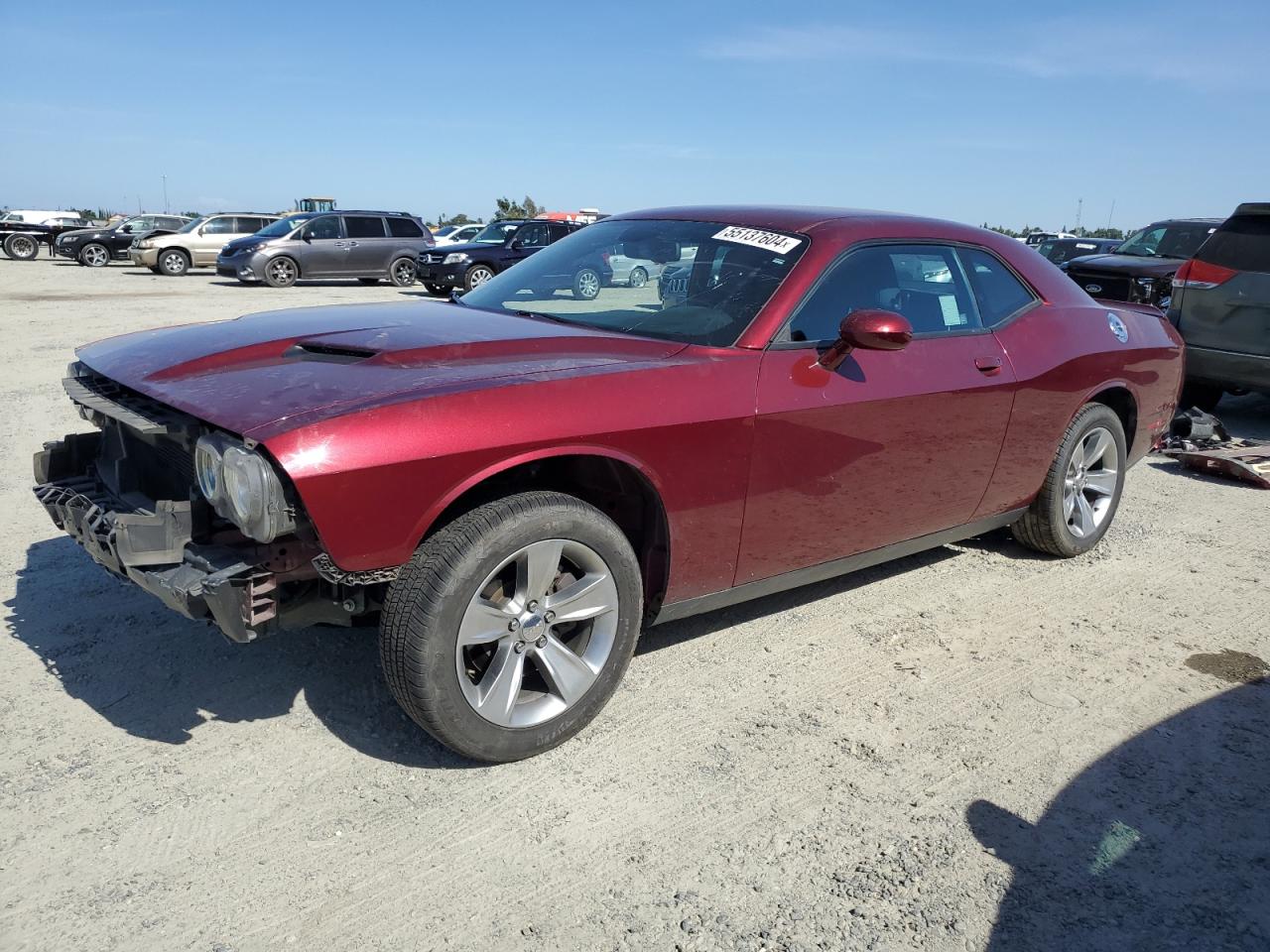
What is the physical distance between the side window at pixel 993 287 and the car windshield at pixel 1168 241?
998cm

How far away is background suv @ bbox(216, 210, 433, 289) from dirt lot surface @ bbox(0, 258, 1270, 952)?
17858 millimetres

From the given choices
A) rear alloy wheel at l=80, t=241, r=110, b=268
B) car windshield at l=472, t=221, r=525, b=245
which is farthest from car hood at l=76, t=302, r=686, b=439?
rear alloy wheel at l=80, t=241, r=110, b=268

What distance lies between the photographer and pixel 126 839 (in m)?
2.54

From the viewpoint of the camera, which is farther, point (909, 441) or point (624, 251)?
point (624, 251)

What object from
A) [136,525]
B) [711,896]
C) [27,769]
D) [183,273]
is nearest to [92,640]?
[27,769]

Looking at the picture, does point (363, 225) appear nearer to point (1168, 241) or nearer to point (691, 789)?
point (1168, 241)

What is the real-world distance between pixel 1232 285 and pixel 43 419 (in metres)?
8.76

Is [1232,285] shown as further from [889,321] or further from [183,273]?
[183,273]

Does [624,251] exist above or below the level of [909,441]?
above

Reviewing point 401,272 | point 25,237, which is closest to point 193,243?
point 401,272

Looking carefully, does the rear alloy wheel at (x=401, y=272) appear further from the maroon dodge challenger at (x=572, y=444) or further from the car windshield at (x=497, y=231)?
the maroon dodge challenger at (x=572, y=444)

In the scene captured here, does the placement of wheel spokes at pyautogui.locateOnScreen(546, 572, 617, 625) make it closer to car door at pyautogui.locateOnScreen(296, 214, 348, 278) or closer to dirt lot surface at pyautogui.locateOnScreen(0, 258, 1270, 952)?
dirt lot surface at pyautogui.locateOnScreen(0, 258, 1270, 952)

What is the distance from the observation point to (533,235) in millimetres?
20328

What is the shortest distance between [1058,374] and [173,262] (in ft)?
80.3
